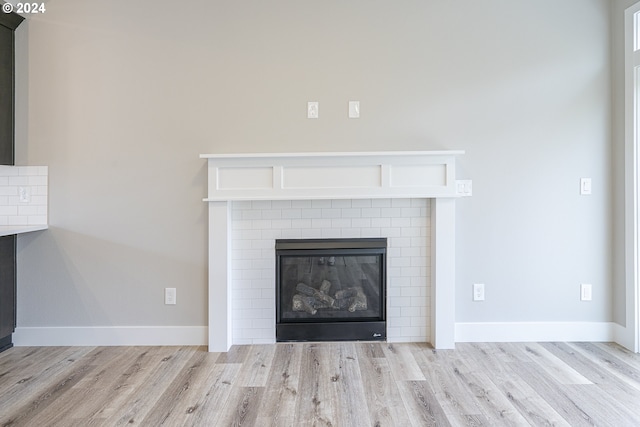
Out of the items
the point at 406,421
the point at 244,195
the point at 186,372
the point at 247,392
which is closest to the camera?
the point at 406,421

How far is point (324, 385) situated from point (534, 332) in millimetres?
1700

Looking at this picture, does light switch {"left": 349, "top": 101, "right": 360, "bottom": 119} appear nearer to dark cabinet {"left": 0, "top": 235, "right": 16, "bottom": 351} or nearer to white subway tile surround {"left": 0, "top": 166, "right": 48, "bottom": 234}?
white subway tile surround {"left": 0, "top": 166, "right": 48, "bottom": 234}

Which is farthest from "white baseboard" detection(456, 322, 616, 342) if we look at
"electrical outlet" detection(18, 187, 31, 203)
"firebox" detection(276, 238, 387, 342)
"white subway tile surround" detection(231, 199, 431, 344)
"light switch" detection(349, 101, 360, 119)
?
"electrical outlet" detection(18, 187, 31, 203)

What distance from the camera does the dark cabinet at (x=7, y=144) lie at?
2.97 m

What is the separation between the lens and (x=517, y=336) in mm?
3141

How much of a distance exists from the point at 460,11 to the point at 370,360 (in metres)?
2.52

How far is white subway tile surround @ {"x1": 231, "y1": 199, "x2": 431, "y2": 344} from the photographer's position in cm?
313

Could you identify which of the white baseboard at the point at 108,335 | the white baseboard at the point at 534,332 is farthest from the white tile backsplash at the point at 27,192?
the white baseboard at the point at 534,332

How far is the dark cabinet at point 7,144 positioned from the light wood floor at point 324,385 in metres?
0.25

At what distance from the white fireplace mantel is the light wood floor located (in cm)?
33

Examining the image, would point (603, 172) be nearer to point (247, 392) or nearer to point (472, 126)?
point (472, 126)

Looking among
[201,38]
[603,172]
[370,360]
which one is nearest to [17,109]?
[201,38]

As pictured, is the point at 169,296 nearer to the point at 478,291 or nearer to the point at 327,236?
the point at 327,236

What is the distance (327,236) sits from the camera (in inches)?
124
